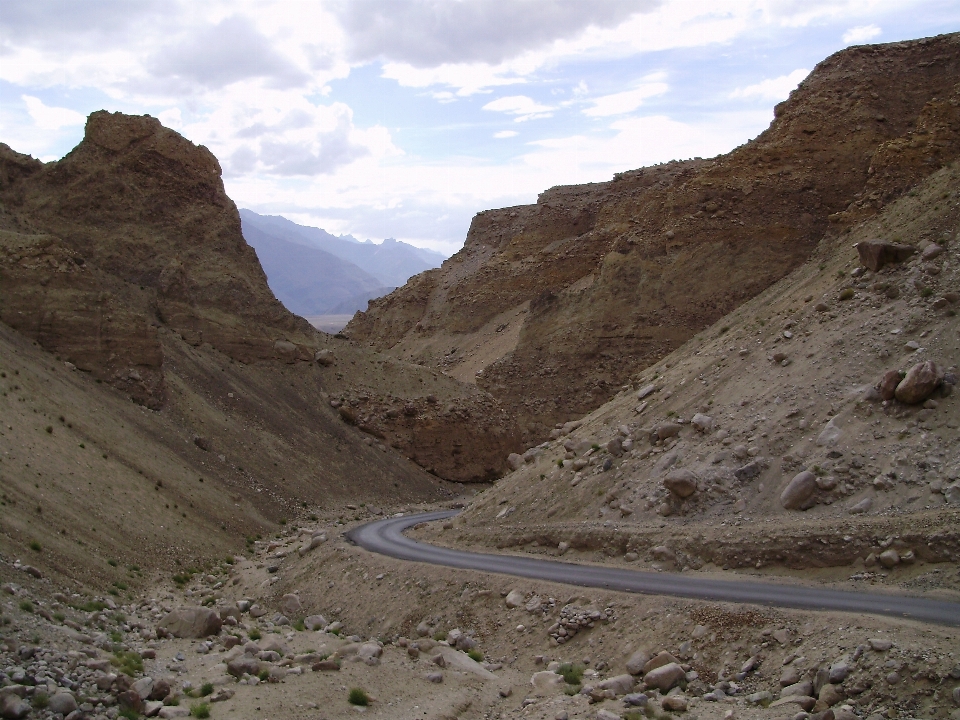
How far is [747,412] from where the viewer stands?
2477cm

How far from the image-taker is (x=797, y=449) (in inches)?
878

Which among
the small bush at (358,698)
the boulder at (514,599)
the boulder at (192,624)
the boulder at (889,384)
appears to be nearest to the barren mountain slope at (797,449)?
the boulder at (889,384)

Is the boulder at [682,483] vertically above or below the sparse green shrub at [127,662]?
above

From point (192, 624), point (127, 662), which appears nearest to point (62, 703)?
point (127, 662)

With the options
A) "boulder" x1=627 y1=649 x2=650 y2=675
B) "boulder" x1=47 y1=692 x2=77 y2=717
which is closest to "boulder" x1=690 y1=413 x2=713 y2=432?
"boulder" x1=627 y1=649 x2=650 y2=675

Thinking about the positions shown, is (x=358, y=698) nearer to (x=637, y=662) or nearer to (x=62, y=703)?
(x=62, y=703)

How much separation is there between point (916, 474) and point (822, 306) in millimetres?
8301

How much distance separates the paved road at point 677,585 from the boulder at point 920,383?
656 centimetres

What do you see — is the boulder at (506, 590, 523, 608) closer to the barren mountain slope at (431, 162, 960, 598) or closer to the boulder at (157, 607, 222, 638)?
the barren mountain slope at (431, 162, 960, 598)

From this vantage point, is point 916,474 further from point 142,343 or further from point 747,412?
point 142,343

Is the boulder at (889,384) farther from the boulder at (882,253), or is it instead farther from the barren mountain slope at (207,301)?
the barren mountain slope at (207,301)

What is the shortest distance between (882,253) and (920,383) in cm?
652

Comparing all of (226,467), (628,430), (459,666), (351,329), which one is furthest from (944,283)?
(351,329)

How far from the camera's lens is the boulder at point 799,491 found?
2067cm
